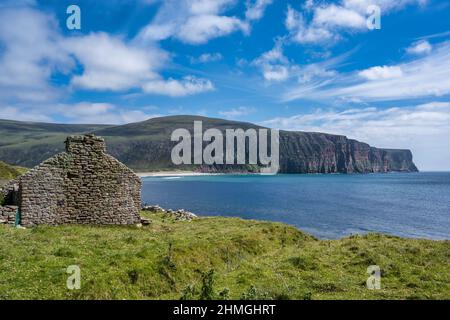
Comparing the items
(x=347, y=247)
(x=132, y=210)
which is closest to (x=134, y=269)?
(x=132, y=210)

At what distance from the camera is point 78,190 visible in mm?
30219

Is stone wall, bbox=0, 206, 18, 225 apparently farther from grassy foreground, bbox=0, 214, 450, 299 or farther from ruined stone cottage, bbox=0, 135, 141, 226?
grassy foreground, bbox=0, 214, 450, 299

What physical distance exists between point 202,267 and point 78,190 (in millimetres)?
14320

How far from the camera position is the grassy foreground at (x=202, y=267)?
625 inches

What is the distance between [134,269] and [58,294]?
419 centimetres

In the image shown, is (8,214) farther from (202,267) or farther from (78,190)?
(202,267)

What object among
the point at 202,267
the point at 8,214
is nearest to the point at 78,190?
the point at 8,214

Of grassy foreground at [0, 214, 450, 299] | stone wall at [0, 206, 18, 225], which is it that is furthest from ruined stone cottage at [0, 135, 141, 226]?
grassy foreground at [0, 214, 450, 299]

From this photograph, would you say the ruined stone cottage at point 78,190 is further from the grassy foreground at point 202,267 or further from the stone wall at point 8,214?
the grassy foreground at point 202,267

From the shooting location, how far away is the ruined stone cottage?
28.5 meters

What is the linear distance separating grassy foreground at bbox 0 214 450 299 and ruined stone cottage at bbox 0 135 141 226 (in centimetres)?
262

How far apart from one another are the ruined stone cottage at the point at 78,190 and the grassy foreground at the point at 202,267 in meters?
2.62

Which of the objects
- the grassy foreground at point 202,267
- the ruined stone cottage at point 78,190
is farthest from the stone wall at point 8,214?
the grassy foreground at point 202,267
